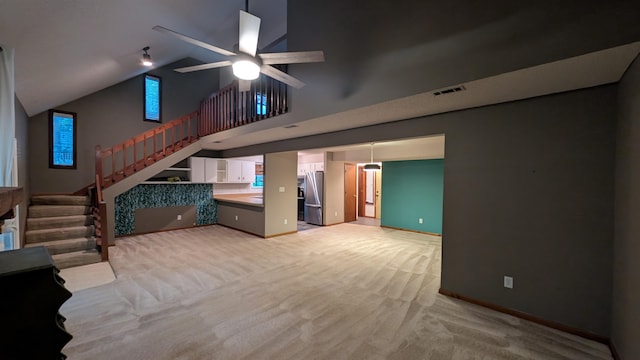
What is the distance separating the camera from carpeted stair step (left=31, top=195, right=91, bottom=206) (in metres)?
4.96

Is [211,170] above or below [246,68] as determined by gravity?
below

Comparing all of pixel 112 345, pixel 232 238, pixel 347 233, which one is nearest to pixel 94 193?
pixel 232 238

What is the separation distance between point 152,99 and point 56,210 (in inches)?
137

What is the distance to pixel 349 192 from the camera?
29.7ft

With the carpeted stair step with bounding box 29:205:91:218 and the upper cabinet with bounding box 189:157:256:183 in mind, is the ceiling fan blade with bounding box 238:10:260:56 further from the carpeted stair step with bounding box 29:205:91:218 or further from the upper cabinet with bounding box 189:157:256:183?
the upper cabinet with bounding box 189:157:256:183

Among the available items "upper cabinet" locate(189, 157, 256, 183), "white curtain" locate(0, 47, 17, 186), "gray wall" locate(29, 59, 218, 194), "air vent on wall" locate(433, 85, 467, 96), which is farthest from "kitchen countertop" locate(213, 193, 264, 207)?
"air vent on wall" locate(433, 85, 467, 96)

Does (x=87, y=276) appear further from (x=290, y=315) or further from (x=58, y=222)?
(x=290, y=315)

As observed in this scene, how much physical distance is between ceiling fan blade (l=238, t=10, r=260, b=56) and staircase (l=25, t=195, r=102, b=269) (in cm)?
444

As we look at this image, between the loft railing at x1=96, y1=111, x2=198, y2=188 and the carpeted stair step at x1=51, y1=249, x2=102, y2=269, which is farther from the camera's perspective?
the loft railing at x1=96, y1=111, x2=198, y2=188

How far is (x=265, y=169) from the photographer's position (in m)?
6.27

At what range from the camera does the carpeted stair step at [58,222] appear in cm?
449

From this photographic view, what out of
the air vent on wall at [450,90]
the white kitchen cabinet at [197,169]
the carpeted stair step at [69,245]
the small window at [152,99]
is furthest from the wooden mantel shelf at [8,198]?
the small window at [152,99]

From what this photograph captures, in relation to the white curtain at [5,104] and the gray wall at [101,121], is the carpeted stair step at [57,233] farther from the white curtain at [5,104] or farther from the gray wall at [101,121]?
the white curtain at [5,104]

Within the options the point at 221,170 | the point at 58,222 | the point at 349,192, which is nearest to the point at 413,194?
the point at 349,192
